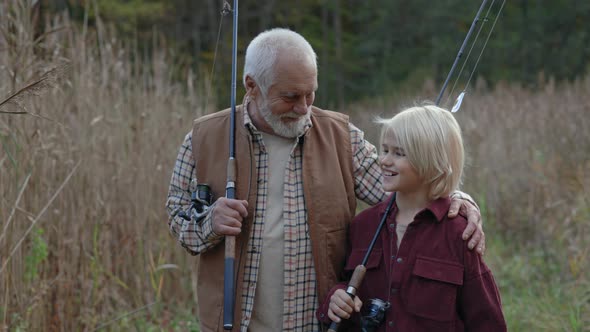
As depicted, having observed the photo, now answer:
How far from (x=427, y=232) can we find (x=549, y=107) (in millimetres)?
6549

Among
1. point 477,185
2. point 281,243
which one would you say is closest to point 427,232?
point 281,243

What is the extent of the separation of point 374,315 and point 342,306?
0.11 metres

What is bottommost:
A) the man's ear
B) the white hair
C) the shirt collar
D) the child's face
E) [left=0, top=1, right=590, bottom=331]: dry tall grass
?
[left=0, top=1, right=590, bottom=331]: dry tall grass

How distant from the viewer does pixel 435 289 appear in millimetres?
2516

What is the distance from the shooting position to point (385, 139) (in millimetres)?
2674

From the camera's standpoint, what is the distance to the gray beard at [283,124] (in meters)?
2.82

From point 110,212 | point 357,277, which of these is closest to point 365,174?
point 357,277

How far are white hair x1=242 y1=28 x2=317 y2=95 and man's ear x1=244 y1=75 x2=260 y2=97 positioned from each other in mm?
34

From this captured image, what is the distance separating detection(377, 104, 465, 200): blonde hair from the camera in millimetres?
2586

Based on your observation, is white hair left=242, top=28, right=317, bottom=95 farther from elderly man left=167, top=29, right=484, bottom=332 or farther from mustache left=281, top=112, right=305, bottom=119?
mustache left=281, top=112, right=305, bottom=119

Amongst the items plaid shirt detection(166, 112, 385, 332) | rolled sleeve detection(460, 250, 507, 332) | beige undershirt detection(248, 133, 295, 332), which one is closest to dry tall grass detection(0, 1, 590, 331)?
plaid shirt detection(166, 112, 385, 332)

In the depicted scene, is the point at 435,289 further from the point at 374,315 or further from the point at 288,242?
the point at 288,242

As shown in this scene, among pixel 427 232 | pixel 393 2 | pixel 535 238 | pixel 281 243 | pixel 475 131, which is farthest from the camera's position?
pixel 393 2

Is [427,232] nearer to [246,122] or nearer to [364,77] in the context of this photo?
[246,122]
